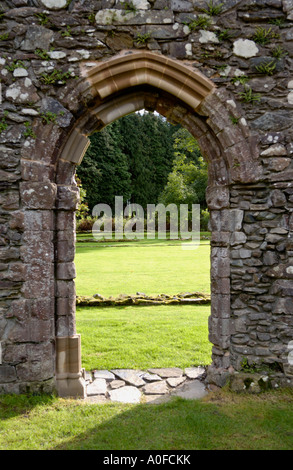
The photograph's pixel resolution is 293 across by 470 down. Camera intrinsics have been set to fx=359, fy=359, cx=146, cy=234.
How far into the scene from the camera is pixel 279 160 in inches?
158

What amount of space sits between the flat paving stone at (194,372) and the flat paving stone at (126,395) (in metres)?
0.76

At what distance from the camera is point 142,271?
1145 cm

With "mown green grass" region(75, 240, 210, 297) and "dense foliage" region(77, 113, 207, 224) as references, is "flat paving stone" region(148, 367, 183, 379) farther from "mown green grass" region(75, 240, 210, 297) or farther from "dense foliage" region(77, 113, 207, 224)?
"dense foliage" region(77, 113, 207, 224)

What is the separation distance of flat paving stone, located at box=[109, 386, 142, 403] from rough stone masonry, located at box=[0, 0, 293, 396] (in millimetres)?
411

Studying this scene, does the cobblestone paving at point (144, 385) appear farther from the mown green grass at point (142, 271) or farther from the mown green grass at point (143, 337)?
the mown green grass at point (142, 271)

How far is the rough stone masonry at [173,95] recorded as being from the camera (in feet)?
12.8

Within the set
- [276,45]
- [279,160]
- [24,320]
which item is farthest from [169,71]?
[24,320]

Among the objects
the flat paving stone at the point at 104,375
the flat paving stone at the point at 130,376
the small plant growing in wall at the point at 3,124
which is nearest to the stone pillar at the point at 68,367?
the flat paving stone at the point at 104,375

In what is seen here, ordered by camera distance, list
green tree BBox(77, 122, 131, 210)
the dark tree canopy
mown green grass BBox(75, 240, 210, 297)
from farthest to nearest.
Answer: the dark tree canopy < green tree BBox(77, 122, 131, 210) < mown green grass BBox(75, 240, 210, 297)

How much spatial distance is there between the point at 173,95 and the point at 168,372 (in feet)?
11.6

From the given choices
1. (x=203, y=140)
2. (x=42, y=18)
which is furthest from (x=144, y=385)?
(x=42, y=18)

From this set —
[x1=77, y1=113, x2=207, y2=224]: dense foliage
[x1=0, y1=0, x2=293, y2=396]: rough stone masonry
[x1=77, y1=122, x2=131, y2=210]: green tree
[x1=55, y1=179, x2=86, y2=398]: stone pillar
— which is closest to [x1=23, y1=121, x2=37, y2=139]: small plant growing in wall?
[x1=0, y1=0, x2=293, y2=396]: rough stone masonry

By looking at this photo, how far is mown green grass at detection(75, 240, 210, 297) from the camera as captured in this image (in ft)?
30.1

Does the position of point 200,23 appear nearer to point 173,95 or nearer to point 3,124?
point 173,95
